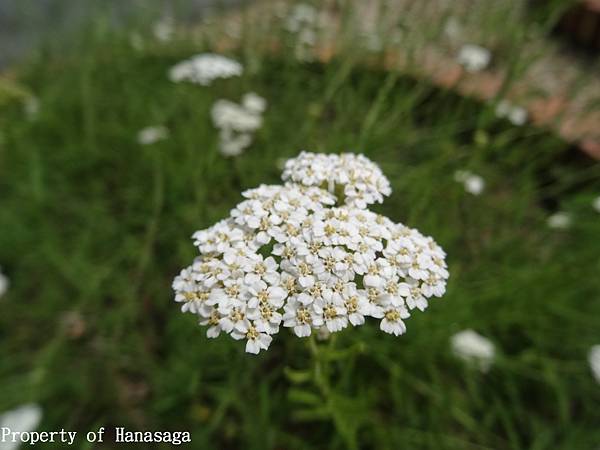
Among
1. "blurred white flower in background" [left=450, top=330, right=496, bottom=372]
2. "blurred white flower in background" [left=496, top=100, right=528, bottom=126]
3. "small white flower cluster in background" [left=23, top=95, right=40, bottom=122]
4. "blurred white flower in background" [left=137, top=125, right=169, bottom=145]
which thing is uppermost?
"blurred white flower in background" [left=496, top=100, right=528, bottom=126]

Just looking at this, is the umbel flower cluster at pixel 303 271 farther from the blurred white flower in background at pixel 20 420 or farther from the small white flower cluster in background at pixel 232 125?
the small white flower cluster in background at pixel 232 125

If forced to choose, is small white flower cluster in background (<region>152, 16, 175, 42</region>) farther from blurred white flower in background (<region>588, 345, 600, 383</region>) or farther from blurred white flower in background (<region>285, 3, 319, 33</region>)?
blurred white flower in background (<region>588, 345, 600, 383</region>)

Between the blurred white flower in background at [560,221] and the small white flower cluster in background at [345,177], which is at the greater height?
the small white flower cluster in background at [345,177]

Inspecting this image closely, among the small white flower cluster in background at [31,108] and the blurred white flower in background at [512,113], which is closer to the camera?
the blurred white flower in background at [512,113]

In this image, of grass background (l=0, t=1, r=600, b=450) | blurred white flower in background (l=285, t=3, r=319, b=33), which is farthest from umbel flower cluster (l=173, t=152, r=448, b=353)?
blurred white flower in background (l=285, t=3, r=319, b=33)

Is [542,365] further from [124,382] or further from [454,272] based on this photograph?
[124,382]

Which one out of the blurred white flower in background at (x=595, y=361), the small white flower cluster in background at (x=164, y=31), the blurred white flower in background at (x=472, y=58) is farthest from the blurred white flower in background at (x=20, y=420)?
the small white flower cluster in background at (x=164, y=31)

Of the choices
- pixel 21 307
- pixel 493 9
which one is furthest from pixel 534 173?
pixel 21 307
